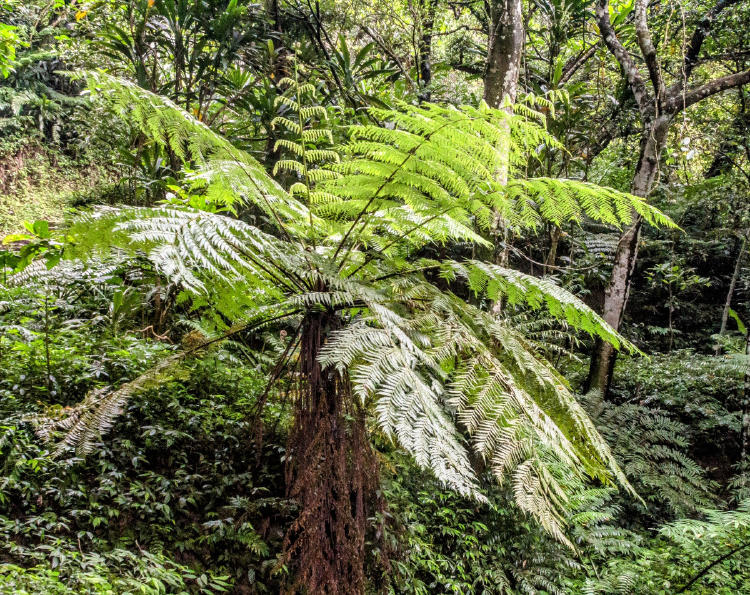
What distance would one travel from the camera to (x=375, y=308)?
1.53m

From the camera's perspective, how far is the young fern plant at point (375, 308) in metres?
1.41

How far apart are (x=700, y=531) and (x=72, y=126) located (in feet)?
38.2

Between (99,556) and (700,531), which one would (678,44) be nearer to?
(700,531)

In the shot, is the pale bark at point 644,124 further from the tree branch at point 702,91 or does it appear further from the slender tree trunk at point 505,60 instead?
the slender tree trunk at point 505,60

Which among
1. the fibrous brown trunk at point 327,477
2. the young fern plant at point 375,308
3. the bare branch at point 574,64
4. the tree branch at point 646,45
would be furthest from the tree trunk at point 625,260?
the fibrous brown trunk at point 327,477

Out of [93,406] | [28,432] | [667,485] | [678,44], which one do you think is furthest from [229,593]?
[678,44]

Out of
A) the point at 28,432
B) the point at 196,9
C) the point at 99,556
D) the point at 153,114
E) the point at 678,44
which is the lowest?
the point at 99,556

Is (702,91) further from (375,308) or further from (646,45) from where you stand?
(375,308)

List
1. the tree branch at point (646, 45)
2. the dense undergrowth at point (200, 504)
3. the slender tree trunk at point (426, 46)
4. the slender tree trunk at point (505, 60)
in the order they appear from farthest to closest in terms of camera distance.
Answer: the slender tree trunk at point (426, 46), the tree branch at point (646, 45), the slender tree trunk at point (505, 60), the dense undergrowth at point (200, 504)

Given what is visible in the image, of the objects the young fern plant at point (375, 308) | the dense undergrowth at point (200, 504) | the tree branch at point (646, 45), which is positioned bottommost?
the dense undergrowth at point (200, 504)

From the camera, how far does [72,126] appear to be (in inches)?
370

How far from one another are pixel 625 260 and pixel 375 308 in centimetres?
415

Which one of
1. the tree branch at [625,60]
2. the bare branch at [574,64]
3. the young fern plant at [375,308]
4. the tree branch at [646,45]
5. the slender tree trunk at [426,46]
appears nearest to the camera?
the young fern plant at [375,308]

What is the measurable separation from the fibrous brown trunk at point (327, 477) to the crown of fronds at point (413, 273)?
100 mm
